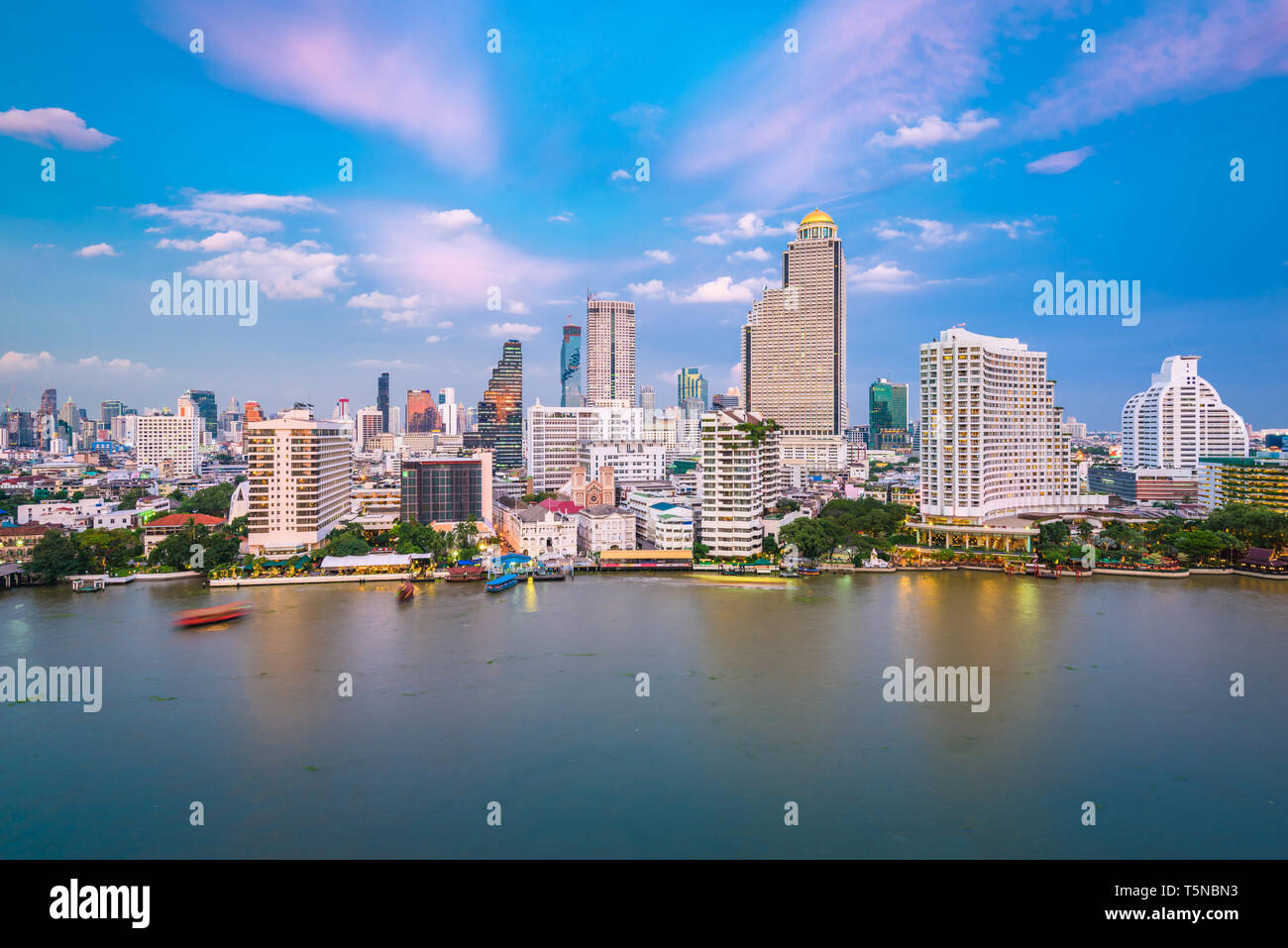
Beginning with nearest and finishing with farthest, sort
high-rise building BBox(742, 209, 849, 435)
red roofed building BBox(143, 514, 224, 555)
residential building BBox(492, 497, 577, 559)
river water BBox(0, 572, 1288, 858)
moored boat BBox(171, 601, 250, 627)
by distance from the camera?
river water BBox(0, 572, 1288, 858) → moored boat BBox(171, 601, 250, 627) → red roofed building BBox(143, 514, 224, 555) → residential building BBox(492, 497, 577, 559) → high-rise building BBox(742, 209, 849, 435)

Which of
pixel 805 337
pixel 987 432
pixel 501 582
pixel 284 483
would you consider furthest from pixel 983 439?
pixel 805 337

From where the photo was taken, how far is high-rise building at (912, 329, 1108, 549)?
28.0m

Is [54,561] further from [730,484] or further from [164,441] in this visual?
[164,441]

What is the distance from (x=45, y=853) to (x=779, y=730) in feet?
28.3

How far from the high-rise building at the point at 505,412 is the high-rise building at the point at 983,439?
44281 mm

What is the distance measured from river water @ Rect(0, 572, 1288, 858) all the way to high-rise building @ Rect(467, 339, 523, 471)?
163 ft

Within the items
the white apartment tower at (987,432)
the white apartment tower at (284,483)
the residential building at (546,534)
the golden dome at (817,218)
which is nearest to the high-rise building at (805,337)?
the golden dome at (817,218)

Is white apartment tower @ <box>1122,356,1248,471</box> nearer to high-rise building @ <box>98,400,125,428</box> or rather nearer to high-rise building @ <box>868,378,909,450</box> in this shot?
high-rise building @ <box>868,378,909,450</box>

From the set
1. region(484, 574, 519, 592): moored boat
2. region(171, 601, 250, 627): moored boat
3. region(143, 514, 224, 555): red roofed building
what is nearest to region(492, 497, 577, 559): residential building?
region(484, 574, 519, 592): moored boat

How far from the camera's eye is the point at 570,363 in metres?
86.2
